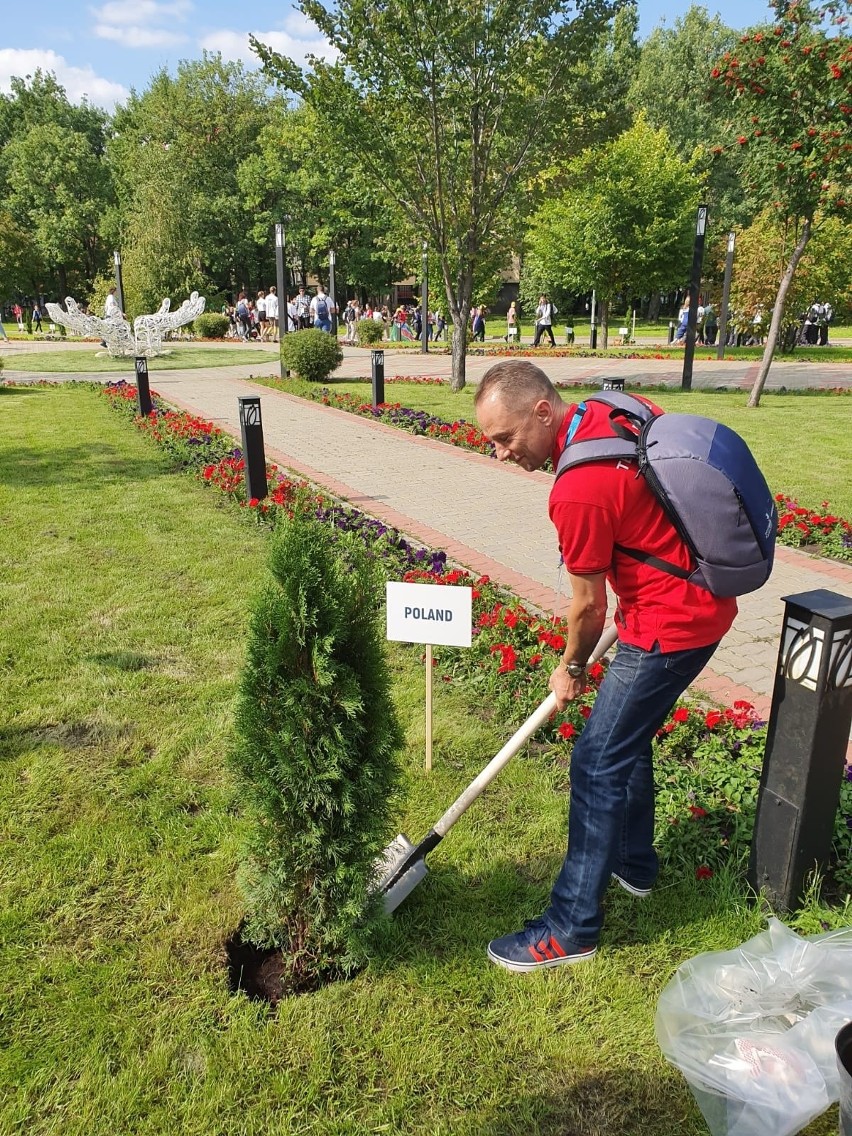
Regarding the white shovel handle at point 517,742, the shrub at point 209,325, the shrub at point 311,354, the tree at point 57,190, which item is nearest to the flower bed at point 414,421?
the shrub at point 311,354

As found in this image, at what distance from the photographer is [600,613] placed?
207 cm

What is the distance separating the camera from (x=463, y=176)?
45.0 ft

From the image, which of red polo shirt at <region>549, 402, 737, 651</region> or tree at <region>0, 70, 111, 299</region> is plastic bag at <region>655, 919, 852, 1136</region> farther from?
tree at <region>0, 70, 111, 299</region>

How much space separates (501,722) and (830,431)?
9211mm

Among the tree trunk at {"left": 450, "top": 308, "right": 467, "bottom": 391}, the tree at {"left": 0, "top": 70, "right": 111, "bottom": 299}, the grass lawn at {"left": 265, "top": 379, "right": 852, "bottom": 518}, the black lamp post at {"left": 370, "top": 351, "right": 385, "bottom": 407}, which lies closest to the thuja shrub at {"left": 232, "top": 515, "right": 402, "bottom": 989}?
the grass lawn at {"left": 265, "top": 379, "right": 852, "bottom": 518}

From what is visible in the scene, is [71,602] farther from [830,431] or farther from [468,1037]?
[830,431]

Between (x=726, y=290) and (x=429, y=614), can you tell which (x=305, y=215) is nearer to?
(x=726, y=290)

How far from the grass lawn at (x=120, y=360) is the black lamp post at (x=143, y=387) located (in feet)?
28.6

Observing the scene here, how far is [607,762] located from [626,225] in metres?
29.1

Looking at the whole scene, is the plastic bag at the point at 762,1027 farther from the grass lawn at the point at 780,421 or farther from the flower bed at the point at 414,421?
the flower bed at the point at 414,421

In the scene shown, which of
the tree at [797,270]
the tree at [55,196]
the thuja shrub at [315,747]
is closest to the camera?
the thuja shrub at [315,747]

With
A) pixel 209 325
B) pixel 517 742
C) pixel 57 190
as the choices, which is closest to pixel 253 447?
pixel 517 742

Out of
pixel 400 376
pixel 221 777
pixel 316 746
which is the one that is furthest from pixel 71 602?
pixel 400 376

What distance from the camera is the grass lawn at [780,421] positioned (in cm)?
802
